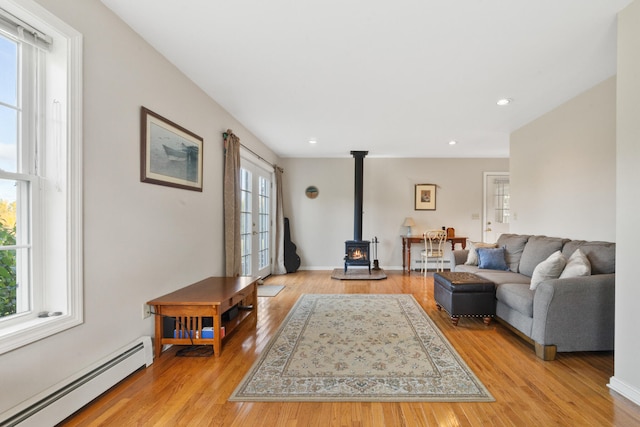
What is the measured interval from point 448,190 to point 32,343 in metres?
6.67

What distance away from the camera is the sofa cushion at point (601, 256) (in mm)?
2564

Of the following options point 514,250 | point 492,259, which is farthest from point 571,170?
point 492,259

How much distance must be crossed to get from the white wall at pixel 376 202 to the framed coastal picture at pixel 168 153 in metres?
3.67

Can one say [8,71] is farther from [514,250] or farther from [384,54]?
[514,250]

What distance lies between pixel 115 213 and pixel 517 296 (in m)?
3.28

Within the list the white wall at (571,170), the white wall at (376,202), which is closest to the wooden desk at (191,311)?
the white wall at (571,170)

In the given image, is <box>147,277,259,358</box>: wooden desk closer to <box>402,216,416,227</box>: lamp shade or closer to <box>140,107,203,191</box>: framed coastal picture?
<box>140,107,203,191</box>: framed coastal picture

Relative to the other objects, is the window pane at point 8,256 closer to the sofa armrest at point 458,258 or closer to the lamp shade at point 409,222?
the sofa armrest at point 458,258

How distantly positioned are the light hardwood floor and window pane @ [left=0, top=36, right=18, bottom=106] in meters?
1.71

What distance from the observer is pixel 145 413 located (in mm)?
1713

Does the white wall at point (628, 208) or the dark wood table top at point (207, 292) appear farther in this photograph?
the dark wood table top at point (207, 292)

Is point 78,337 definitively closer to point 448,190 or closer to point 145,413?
point 145,413

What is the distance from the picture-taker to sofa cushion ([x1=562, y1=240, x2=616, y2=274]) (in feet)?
8.41

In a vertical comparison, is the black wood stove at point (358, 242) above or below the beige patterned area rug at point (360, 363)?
above
